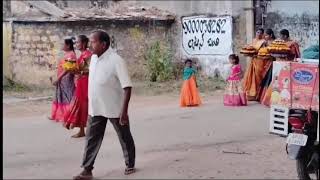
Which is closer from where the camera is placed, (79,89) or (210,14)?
(79,89)

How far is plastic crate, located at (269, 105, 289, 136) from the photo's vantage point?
6090mm

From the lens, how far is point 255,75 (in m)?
11.2

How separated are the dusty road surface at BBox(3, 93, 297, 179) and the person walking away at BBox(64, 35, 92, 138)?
0.25 m

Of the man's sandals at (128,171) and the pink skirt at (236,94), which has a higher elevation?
the pink skirt at (236,94)

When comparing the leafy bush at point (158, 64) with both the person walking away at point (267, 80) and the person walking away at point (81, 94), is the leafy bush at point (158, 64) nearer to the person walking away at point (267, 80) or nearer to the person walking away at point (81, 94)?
the person walking away at point (267, 80)

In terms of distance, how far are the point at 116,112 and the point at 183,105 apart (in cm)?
516

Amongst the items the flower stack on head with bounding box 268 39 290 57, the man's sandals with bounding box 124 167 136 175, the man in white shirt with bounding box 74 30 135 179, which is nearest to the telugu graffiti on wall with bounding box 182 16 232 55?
the flower stack on head with bounding box 268 39 290 57

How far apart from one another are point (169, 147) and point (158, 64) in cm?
801

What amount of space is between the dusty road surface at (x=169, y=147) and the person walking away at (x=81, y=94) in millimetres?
254

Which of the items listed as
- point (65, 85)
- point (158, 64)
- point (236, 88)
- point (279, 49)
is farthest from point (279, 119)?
point (158, 64)

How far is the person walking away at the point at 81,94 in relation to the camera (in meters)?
8.11

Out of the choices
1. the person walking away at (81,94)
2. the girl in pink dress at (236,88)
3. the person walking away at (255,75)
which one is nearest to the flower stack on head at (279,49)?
the girl in pink dress at (236,88)

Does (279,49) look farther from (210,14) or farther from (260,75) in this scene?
(210,14)

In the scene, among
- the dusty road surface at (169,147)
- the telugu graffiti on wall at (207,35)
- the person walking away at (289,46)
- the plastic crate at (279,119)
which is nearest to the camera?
the plastic crate at (279,119)
